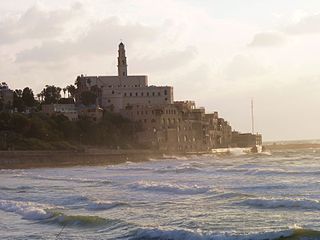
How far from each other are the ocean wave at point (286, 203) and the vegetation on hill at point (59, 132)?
60.1 meters

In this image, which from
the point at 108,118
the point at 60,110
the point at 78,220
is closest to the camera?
the point at 78,220

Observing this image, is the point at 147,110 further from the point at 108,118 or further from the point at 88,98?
the point at 88,98

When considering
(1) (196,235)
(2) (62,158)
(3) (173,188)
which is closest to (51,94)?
(2) (62,158)

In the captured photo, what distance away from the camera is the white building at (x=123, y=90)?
10800 centimetres

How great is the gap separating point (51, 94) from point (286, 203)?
306ft

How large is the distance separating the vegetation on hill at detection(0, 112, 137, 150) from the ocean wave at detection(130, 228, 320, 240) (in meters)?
64.7

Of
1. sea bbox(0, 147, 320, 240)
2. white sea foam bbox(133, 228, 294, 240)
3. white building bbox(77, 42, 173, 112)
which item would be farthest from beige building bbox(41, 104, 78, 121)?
white sea foam bbox(133, 228, 294, 240)

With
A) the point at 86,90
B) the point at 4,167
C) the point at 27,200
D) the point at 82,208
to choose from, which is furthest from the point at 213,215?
the point at 86,90

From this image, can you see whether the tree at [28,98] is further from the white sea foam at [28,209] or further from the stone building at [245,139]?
the white sea foam at [28,209]

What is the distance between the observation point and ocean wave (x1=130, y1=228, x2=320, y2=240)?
13969 mm

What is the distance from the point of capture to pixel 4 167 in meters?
64.0

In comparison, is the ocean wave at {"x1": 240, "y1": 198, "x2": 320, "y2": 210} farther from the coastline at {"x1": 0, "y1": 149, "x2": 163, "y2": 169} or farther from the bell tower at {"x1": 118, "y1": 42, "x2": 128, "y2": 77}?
the bell tower at {"x1": 118, "y1": 42, "x2": 128, "y2": 77}

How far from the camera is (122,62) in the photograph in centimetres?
11338

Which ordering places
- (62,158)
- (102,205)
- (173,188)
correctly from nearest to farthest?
(102,205)
(173,188)
(62,158)
